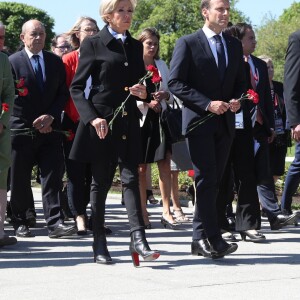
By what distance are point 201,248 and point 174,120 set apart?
2629mm

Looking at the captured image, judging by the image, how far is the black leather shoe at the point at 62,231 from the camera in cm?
966

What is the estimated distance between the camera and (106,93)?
7699 millimetres

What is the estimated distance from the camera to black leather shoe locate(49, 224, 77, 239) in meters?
9.66

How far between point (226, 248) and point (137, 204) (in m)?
0.84

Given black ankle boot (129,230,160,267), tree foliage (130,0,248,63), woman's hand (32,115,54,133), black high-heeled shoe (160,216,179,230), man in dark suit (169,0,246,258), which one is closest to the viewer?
black ankle boot (129,230,160,267)

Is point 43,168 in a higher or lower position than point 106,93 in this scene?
lower

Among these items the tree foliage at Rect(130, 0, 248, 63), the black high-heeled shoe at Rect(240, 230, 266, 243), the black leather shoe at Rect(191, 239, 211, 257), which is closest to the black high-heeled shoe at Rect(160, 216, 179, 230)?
the black high-heeled shoe at Rect(240, 230, 266, 243)

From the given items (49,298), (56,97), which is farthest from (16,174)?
(49,298)

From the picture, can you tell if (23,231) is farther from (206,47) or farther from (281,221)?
(206,47)

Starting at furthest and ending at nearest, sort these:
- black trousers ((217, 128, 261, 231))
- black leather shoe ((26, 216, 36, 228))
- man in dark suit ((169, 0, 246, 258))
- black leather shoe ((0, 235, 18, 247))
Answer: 1. black leather shoe ((26, 216, 36, 228))
2. black trousers ((217, 128, 261, 231))
3. black leather shoe ((0, 235, 18, 247))
4. man in dark suit ((169, 0, 246, 258))

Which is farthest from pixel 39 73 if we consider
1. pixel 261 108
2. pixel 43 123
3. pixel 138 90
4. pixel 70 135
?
pixel 138 90

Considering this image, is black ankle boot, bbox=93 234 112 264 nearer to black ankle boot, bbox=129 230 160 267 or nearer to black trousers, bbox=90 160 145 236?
black trousers, bbox=90 160 145 236

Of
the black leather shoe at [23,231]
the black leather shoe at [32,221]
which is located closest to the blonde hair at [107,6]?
the black leather shoe at [23,231]

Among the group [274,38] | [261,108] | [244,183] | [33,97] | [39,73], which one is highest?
[274,38]
